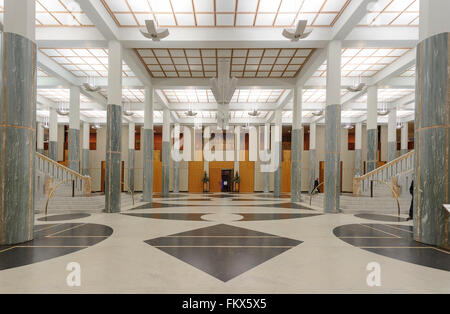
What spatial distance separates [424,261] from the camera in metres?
4.22

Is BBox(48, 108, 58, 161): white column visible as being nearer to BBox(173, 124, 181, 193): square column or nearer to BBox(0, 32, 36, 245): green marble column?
BBox(173, 124, 181, 193): square column

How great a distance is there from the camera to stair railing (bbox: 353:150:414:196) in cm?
1333

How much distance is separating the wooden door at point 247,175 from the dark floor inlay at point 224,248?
2021 cm

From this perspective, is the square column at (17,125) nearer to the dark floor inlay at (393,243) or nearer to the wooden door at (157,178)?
the dark floor inlay at (393,243)

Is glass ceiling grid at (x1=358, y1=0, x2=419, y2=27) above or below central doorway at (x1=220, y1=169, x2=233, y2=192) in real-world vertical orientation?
above

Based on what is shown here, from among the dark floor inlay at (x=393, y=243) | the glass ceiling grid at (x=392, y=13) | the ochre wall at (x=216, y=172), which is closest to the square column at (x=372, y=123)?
the glass ceiling grid at (x=392, y=13)

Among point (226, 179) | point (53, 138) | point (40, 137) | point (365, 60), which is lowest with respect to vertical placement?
point (226, 179)

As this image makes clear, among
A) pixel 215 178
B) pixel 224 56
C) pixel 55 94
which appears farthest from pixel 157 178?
pixel 224 56

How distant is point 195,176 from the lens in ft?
87.8

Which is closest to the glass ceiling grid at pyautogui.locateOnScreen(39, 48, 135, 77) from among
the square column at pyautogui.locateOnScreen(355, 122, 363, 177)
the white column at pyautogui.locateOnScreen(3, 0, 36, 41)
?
the white column at pyautogui.locateOnScreen(3, 0, 36, 41)

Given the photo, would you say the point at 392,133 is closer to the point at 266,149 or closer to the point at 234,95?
the point at 266,149

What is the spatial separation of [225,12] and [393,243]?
8.60 metres

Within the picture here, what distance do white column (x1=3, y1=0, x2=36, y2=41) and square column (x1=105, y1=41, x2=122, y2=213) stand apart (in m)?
5.01
